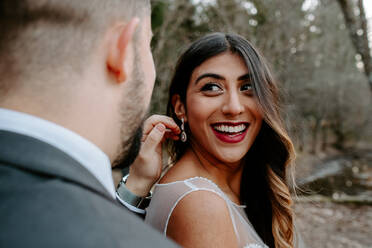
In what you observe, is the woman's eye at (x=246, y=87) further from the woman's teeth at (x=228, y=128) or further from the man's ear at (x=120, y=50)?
the man's ear at (x=120, y=50)

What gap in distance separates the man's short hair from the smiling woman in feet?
3.09

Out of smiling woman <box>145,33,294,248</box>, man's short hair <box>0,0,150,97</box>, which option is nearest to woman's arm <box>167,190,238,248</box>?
smiling woman <box>145,33,294,248</box>

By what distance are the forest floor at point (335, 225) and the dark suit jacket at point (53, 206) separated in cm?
482

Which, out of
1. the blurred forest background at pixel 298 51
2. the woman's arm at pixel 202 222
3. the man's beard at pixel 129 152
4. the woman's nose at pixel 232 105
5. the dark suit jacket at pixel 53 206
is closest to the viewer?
the dark suit jacket at pixel 53 206

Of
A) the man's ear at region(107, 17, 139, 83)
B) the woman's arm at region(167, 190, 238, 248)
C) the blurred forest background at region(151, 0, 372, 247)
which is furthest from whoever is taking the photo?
the blurred forest background at region(151, 0, 372, 247)

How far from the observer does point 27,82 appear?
0.81m

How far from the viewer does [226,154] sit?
1.92 meters

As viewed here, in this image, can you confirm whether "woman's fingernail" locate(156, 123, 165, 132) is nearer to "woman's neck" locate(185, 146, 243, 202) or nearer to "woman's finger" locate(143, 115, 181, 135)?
"woman's finger" locate(143, 115, 181, 135)

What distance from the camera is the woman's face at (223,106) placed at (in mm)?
1871

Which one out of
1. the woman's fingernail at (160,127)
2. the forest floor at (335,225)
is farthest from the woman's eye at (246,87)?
the forest floor at (335,225)

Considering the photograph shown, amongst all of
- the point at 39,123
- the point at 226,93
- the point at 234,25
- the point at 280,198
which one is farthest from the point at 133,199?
the point at 234,25

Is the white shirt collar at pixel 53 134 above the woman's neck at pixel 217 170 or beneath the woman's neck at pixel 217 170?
above

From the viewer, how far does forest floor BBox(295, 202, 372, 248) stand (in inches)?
208

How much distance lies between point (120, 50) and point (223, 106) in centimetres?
104
